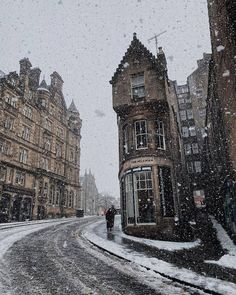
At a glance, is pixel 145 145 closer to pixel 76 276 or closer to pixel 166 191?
pixel 166 191

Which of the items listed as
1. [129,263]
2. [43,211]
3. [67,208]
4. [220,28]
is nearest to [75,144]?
[67,208]

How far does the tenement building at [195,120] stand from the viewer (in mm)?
41406

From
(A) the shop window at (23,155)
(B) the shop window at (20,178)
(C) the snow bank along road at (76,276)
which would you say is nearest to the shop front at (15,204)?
(B) the shop window at (20,178)

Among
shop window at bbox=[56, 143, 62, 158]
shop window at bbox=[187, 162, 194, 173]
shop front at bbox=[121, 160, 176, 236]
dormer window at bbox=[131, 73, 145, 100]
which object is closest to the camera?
shop front at bbox=[121, 160, 176, 236]

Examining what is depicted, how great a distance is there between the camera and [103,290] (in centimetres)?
558

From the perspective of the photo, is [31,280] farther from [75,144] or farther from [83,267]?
[75,144]

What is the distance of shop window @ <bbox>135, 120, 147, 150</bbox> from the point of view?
17.7 m

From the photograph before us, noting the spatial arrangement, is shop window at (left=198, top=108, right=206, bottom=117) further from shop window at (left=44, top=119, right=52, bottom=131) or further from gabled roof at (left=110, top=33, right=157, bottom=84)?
gabled roof at (left=110, top=33, right=157, bottom=84)

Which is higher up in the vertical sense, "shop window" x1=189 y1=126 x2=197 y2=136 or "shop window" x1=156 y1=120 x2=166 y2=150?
"shop window" x1=189 y1=126 x2=197 y2=136

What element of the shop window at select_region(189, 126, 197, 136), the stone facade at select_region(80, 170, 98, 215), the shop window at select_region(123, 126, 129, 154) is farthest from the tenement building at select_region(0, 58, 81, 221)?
the stone facade at select_region(80, 170, 98, 215)

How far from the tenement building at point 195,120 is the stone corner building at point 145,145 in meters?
23.4

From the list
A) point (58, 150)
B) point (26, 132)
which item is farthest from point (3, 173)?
point (58, 150)

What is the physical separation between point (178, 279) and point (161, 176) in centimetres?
1034

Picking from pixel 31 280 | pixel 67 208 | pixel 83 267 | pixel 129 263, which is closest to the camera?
pixel 31 280
